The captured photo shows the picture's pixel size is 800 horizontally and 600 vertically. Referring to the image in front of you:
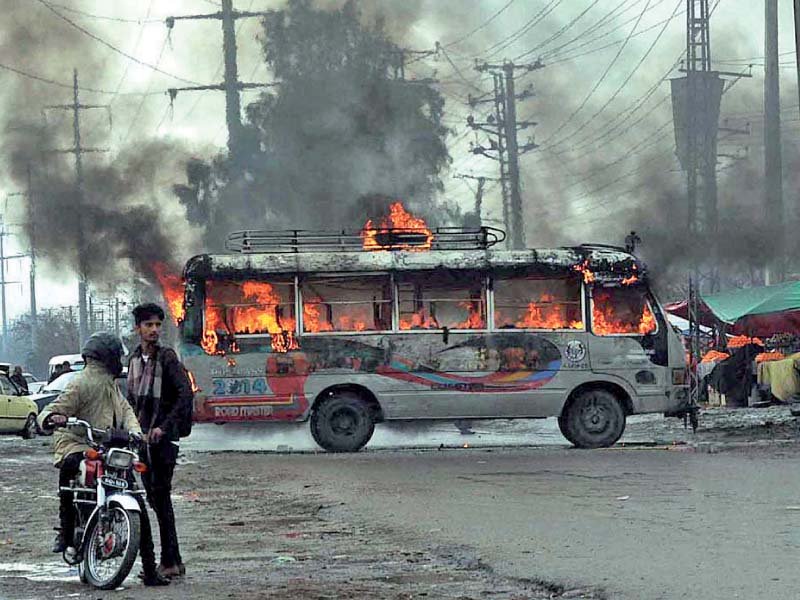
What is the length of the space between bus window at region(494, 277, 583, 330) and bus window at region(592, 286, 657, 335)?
282 millimetres

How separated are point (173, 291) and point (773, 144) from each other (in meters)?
16.2

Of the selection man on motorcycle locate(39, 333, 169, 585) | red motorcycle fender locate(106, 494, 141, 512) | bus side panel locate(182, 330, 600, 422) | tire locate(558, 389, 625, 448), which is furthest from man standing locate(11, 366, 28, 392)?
red motorcycle fender locate(106, 494, 141, 512)

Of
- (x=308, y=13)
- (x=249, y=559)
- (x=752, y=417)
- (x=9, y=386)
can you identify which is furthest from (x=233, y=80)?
(x=249, y=559)

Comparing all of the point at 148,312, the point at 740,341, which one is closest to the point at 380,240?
the point at 148,312

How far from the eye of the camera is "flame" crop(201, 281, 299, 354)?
71.3ft

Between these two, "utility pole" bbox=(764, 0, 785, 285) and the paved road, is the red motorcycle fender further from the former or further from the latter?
"utility pole" bbox=(764, 0, 785, 285)

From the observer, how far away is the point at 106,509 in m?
9.02

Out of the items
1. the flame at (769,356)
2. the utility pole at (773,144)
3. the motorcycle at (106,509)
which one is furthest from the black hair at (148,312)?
the utility pole at (773,144)

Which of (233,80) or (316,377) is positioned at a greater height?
(233,80)

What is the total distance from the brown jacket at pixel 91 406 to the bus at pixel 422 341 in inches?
476

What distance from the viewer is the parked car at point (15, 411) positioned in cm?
2967

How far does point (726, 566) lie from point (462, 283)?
13.3 m

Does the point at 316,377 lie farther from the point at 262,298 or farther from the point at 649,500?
the point at 649,500

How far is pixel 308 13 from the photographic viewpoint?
4422 centimetres
